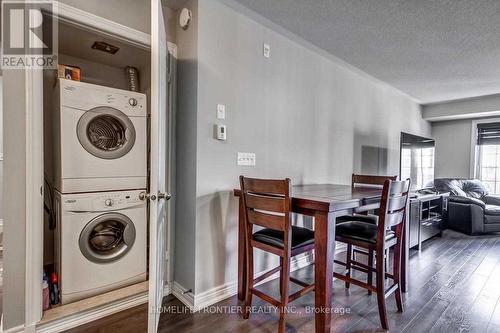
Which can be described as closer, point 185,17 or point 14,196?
point 14,196

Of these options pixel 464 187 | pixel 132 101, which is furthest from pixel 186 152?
pixel 464 187

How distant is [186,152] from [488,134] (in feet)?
20.4

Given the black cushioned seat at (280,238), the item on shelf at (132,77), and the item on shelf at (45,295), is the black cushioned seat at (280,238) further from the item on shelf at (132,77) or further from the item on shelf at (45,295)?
the item on shelf at (132,77)

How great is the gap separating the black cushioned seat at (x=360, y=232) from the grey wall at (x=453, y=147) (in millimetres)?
4965

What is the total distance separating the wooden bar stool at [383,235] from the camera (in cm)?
174

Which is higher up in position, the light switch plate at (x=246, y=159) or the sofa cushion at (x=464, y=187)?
the light switch plate at (x=246, y=159)

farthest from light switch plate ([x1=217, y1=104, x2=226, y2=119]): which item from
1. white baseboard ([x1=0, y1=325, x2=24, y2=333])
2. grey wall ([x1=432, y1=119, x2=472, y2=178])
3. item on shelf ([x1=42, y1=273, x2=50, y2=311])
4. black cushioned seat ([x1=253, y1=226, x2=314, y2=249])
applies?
grey wall ([x1=432, y1=119, x2=472, y2=178])

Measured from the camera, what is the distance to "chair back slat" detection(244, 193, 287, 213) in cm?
161

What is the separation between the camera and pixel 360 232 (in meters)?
1.95

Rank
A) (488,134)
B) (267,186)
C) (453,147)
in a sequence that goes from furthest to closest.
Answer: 1. (453,147)
2. (488,134)
3. (267,186)

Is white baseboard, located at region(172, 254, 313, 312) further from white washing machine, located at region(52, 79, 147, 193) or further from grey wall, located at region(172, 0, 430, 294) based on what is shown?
white washing machine, located at region(52, 79, 147, 193)

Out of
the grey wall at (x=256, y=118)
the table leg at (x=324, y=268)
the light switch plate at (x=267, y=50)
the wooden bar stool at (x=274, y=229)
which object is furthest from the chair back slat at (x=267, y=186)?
the light switch plate at (x=267, y=50)

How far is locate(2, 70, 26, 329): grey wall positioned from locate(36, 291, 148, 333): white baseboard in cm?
18

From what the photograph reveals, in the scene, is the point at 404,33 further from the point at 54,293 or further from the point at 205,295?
the point at 54,293
